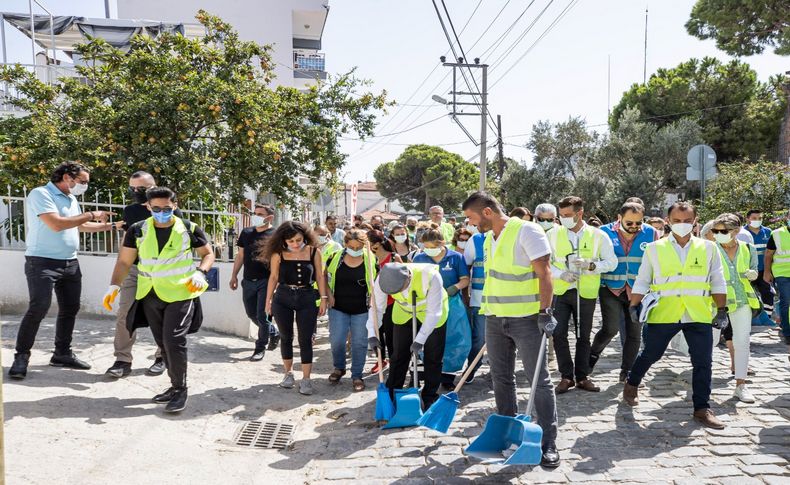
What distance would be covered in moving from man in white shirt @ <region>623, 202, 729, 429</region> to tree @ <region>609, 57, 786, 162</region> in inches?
1108

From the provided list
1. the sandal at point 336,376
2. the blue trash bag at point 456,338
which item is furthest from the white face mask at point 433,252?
the sandal at point 336,376

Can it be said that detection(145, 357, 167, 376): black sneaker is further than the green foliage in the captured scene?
No

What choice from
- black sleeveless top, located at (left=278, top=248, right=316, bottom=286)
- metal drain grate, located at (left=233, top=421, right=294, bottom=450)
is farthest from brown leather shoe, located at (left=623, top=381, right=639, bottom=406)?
black sleeveless top, located at (left=278, top=248, right=316, bottom=286)

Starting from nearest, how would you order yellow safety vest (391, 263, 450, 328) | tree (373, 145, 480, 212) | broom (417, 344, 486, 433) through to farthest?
broom (417, 344, 486, 433), yellow safety vest (391, 263, 450, 328), tree (373, 145, 480, 212)

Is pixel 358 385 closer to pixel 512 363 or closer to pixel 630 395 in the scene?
pixel 512 363

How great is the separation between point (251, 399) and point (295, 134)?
16.6 feet

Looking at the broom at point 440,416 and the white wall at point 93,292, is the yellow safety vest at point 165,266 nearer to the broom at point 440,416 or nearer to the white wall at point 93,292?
the broom at point 440,416

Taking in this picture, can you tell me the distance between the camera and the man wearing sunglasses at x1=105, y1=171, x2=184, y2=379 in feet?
→ 20.1

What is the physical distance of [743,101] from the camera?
3139 cm

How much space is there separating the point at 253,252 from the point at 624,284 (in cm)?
430

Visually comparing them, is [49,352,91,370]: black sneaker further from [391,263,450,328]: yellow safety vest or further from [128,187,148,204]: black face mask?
[391,263,450,328]: yellow safety vest

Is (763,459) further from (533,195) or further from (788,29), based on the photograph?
(533,195)

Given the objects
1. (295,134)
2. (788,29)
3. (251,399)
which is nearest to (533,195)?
(788,29)

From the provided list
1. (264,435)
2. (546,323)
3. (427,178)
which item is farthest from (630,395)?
(427,178)
